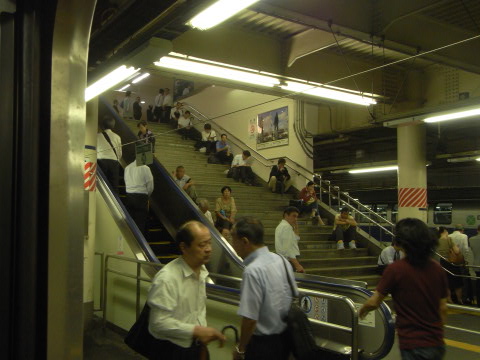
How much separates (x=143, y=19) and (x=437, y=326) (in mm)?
4001

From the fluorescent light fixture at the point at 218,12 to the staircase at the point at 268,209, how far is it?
3.91 meters

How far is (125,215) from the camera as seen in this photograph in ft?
23.0

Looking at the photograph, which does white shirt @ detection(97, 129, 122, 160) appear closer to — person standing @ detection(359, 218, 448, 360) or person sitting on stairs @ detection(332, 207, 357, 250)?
person sitting on stairs @ detection(332, 207, 357, 250)

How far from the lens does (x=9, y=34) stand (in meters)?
1.41

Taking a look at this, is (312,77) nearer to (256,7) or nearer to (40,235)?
(256,7)

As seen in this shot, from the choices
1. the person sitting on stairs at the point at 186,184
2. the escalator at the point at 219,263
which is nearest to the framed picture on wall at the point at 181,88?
the escalator at the point at 219,263

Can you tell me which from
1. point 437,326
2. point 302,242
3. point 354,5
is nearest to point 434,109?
point 354,5

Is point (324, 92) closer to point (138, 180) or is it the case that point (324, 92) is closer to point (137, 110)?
point (138, 180)

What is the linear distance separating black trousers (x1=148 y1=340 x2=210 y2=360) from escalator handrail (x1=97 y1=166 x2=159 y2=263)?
3.75m

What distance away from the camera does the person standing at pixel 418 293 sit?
8.28 feet

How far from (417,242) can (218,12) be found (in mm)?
3195

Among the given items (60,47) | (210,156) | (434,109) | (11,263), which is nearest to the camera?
(11,263)

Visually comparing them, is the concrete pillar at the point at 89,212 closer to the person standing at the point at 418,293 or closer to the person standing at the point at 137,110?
the person standing at the point at 418,293

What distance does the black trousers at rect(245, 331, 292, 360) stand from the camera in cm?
262
